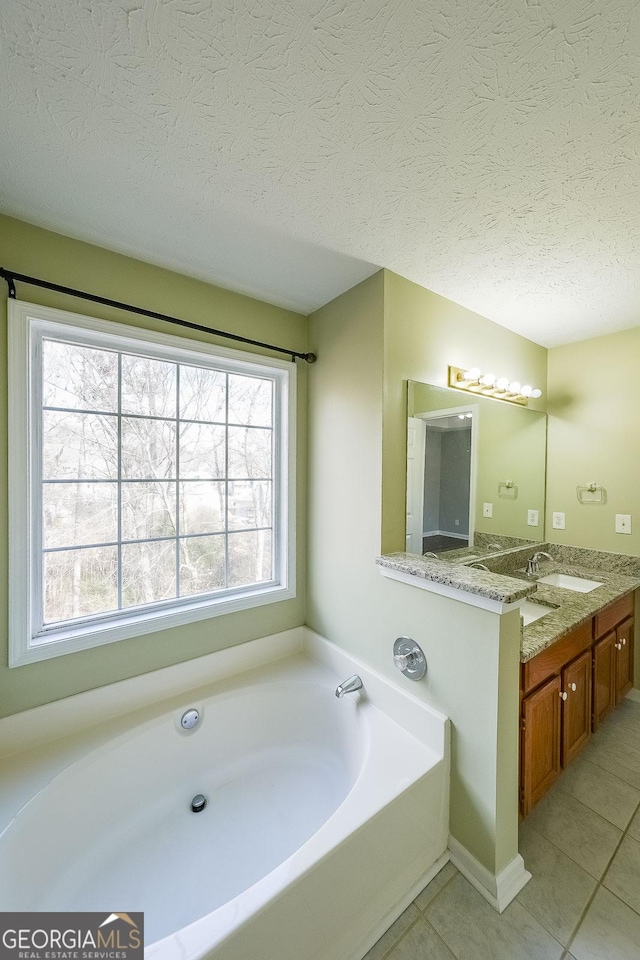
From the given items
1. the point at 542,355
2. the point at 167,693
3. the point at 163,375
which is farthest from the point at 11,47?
the point at 542,355

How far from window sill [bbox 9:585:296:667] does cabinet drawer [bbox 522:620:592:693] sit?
1.26 m

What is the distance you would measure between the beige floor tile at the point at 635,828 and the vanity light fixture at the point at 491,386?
83.4 inches

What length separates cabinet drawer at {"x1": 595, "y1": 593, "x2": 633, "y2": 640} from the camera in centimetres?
184

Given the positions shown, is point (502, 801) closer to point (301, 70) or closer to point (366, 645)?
point (366, 645)

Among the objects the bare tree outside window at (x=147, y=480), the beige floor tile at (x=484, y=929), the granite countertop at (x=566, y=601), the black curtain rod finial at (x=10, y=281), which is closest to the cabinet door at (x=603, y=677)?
the granite countertop at (x=566, y=601)

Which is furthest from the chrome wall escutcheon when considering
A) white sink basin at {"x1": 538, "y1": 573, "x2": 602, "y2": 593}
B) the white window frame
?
white sink basin at {"x1": 538, "y1": 573, "x2": 602, "y2": 593}

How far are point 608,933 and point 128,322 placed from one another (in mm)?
2854

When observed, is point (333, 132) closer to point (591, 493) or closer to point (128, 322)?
point (128, 322)

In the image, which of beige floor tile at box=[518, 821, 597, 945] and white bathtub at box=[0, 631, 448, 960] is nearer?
white bathtub at box=[0, 631, 448, 960]

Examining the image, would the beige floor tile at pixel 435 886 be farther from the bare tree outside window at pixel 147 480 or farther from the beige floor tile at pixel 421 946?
the bare tree outside window at pixel 147 480

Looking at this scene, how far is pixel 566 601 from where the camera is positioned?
1810mm

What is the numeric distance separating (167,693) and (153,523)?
0.83 metres

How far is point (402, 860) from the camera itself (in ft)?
4.03

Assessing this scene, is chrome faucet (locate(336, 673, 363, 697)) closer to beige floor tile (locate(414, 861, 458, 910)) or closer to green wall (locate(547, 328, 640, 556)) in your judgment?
beige floor tile (locate(414, 861, 458, 910))
